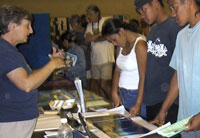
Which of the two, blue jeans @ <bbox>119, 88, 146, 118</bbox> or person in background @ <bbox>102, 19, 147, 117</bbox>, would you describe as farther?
blue jeans @ <bbox>119, 88, 146, 118</bbox>

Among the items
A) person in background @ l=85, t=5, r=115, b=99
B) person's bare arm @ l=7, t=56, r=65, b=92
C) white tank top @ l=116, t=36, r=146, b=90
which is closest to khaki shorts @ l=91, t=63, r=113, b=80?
person in background @ l=85, t=5, r=115, b=99

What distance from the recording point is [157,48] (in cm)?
219

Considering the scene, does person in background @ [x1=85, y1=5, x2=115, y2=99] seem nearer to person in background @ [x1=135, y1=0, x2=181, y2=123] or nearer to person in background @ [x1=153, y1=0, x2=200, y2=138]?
person in background @ [x1=135, y1=0, x2=181, y2=123]

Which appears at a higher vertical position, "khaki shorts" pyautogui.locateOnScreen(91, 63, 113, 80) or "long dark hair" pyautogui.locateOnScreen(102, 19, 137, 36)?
"long dark hair" pyautogui.locateOnScreen(102, 19, 137, 36)

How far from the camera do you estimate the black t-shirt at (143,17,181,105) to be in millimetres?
2148

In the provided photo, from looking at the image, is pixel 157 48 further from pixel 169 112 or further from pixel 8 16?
pixel 8 16

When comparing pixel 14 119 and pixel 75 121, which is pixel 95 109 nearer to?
pixel 75 121

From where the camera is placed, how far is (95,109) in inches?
90.8

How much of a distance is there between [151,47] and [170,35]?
17 centimetres

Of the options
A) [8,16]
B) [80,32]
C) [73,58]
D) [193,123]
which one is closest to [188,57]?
[193,123]

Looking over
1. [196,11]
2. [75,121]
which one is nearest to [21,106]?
[75,121]

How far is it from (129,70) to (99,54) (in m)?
2.01

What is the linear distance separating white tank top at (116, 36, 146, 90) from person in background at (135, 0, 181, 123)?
9cm

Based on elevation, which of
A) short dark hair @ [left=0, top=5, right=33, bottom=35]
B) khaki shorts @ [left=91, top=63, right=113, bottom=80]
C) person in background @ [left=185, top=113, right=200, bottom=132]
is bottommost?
khaki shorts @ [left=91, top=63, right=113, bottom=80]
